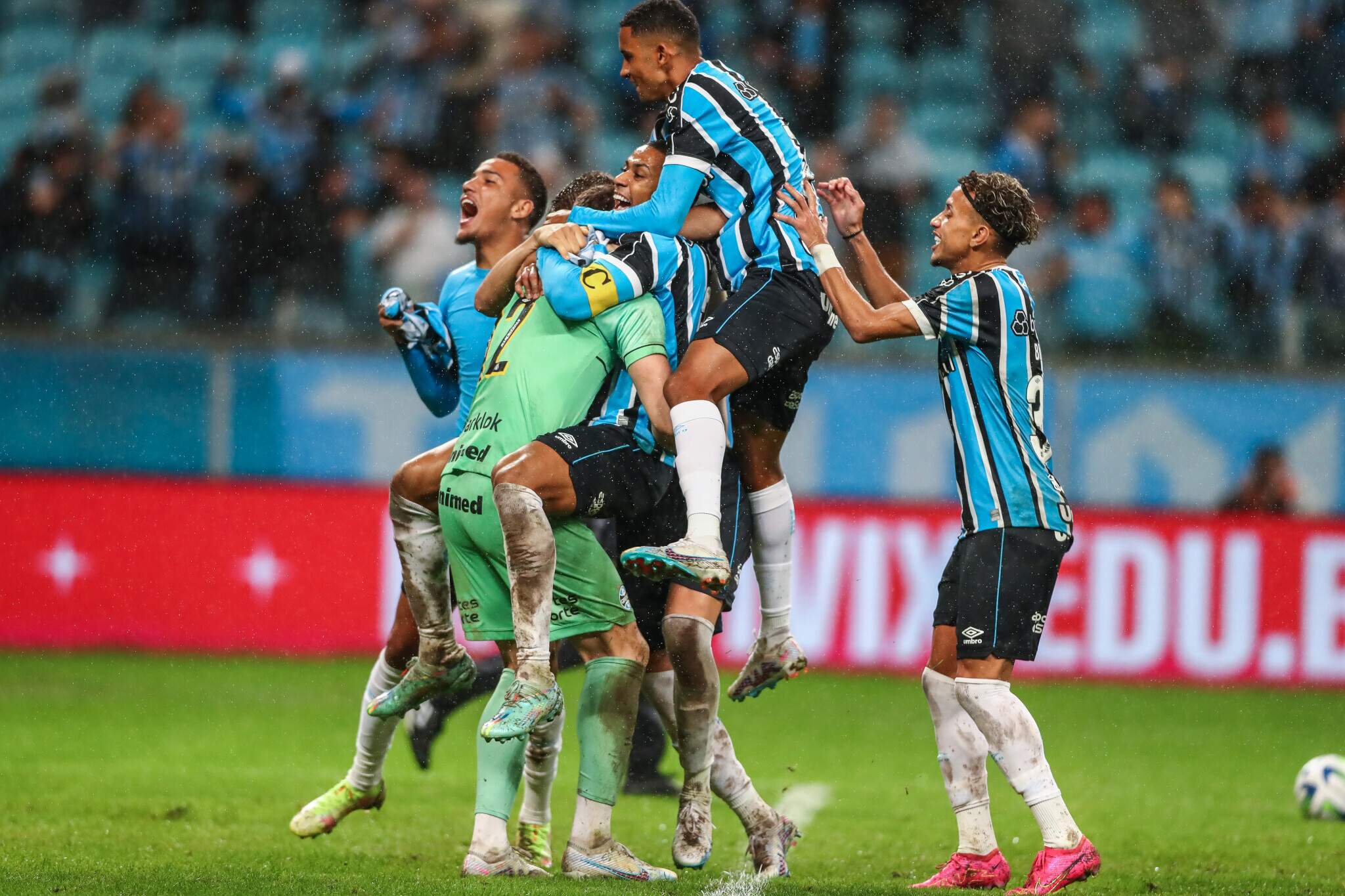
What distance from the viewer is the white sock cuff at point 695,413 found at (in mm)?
5367

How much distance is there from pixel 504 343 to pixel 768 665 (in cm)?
150

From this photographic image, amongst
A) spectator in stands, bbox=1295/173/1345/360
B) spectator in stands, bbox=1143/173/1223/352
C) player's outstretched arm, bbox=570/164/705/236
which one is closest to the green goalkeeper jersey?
player's outstretched arm, bbox=570/164/705/236

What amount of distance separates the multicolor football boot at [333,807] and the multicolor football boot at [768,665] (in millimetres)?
1502

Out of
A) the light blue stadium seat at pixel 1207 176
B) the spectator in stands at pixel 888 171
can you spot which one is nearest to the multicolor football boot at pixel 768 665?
the spectator in stands at pixel 888 171

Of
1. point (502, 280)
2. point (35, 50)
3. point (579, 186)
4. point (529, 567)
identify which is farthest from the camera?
point (35, 50)

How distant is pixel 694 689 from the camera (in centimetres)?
557

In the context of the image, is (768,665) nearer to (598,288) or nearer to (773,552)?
(773,552)

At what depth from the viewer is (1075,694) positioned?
11.1m

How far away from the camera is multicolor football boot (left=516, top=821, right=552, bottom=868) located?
581cm

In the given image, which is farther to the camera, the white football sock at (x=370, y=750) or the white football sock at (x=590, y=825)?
the white football sock at (x=370, y=750)

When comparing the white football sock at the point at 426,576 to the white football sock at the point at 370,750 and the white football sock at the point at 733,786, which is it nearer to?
the white football sock at the point at 370,750

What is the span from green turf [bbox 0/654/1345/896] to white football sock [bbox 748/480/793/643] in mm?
891

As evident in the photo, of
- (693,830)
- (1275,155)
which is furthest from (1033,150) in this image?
(693,830)

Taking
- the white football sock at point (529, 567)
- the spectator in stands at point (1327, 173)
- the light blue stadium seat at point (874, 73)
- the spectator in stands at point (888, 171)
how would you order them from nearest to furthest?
1. the white football sock at point (529, 567)
2. the spectator in stands at point (888, 171)
3. the spectator in stands at point (1327, 173)
4. the light blue stadium seat at point (874, 73)
